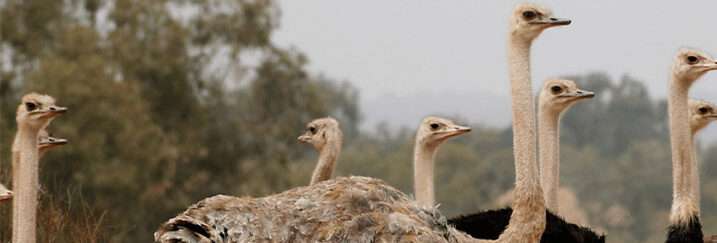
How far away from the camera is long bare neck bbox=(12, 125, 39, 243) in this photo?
6730 mm

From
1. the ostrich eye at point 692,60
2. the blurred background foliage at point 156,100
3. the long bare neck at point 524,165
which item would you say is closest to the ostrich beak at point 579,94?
the ostrich eye at point 692,60

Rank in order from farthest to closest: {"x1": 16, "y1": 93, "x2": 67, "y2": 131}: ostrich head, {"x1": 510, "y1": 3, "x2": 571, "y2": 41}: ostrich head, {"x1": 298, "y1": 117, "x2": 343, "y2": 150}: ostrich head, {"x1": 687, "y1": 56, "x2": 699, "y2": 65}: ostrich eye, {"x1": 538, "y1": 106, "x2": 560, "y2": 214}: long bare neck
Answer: {"x1": 298, "y1": 117, "x2": 343, "y2": 150}: ostrich head
{"x1": 538, "y1": 106, "x2": 560, "y2": 214}: long bare neck
{"x1": 687, "y1": 56, "x2": 699, "y2": 65}: ostrich eye
{"x1": 16, "y1": 93, "x2": 67, "y2": 131}: ostrich head
{"x1": 510, "y1": 3, "x2": 571, "y2": 41}: ostrich head

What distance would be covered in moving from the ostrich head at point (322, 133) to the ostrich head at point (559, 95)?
129 cm

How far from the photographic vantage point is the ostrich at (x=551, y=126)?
315 inches

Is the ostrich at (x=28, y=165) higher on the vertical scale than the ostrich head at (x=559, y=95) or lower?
lower

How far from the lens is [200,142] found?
27750 mm

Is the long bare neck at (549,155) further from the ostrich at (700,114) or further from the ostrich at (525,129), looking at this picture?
the ostrich at (525,129)

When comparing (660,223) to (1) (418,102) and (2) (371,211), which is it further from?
(1) (418,102)

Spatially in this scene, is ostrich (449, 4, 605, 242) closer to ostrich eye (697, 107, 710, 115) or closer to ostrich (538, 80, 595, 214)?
ostrich (538, 80, 595, 214)

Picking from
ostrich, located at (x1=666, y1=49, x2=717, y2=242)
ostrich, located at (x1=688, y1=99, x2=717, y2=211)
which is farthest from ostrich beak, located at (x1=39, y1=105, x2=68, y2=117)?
ostrich, located at (x1=688, y1=99, x2=717, y2=211)

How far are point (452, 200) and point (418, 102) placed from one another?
120 metres

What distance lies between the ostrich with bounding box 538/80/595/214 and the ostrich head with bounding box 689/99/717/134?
2.97 ft

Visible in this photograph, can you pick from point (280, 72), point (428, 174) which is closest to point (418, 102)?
point (280, 72)

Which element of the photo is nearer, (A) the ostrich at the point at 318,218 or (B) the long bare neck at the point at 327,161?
(A) the ostrich at the point at 318,218
